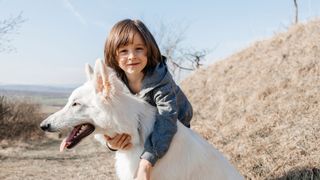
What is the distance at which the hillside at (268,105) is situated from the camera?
15.8 ft

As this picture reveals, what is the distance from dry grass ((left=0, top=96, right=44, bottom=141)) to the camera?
13477mm

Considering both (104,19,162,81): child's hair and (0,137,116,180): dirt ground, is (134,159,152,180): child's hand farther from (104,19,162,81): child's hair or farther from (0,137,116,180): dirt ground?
(0,137,116,180): dirt ground

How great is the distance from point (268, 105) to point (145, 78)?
457 cm

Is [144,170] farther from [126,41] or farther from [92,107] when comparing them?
[126,41]

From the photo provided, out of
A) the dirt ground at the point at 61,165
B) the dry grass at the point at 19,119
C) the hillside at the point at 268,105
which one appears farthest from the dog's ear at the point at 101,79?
the dry grass at the point at 19,119

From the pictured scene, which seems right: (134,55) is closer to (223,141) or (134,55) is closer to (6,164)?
(223,141)

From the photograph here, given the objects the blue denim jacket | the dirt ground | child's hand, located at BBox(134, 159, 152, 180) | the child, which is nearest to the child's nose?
the child

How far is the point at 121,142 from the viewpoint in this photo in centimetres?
275

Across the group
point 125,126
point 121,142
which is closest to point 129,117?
point 125,126

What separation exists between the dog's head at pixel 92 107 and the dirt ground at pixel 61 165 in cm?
359

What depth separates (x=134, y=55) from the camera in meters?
2.85

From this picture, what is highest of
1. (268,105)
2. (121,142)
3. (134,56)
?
(134,56)

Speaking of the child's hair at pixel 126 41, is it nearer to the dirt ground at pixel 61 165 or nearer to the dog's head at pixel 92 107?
the dog's head at pixel 92 107

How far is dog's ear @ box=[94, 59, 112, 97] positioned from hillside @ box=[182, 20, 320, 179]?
9.24 ft
